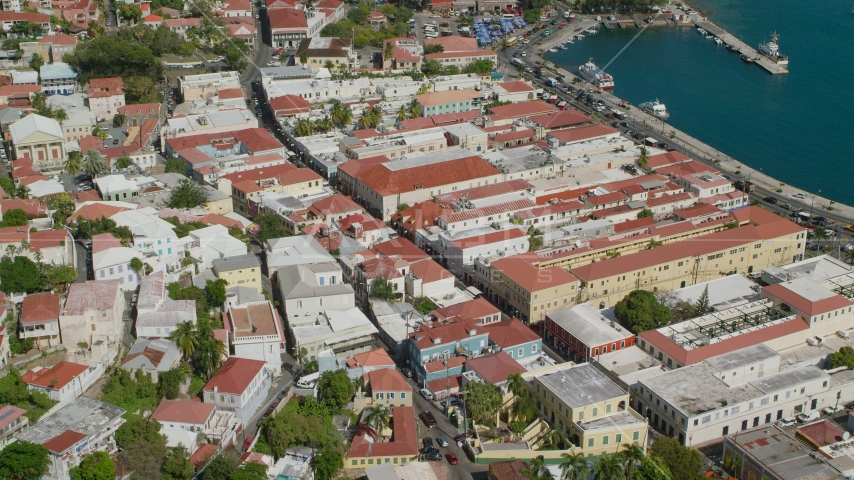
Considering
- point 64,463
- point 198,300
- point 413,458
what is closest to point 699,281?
point 413,458

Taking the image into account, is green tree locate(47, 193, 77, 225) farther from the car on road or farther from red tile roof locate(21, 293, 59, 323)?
Result: the car on road

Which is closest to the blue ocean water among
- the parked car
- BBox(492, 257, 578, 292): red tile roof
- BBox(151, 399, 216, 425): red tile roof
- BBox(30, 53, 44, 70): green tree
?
BBox(492, 257, 578, 292): red tile roof

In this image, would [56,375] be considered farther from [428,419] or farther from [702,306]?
[702,306]

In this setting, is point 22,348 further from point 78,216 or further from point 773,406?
point 773,406

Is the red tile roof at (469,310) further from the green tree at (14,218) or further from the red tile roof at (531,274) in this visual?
the green tree at (14,218)

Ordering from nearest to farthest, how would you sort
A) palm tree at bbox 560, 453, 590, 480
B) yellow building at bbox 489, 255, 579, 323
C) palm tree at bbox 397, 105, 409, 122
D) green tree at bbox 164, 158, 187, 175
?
palm tree at bbox 560, 453, 590, 480 → yellow building at bbox 489, 255, 579, 323 → green tree at bbox 164, 158, 187, 175 → palm tree at bbox 397, 105, 409, 122

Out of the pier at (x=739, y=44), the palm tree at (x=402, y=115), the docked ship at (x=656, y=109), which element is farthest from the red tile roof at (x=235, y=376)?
the pier at (x=739, y=44)

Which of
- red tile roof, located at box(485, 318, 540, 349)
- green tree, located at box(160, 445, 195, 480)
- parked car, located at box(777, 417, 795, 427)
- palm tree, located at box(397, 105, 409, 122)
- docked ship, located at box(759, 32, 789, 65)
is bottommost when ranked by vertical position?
parked car, located at box(777, 417, 795, 427)
